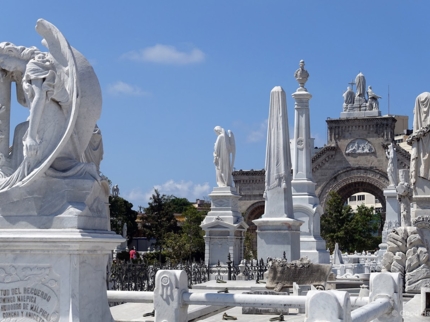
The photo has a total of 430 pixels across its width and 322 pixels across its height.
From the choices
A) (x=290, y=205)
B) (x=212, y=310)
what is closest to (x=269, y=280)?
(x=212, y=310)

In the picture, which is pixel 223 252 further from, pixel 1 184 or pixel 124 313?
pixel 1 184

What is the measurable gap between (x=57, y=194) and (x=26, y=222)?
15.6 inches

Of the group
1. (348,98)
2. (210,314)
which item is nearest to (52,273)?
(210,314)

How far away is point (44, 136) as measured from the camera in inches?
263

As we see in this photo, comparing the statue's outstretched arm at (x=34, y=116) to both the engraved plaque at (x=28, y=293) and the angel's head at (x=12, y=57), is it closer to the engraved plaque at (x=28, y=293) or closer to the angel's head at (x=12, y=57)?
the angel's head at (x=12, y=57)

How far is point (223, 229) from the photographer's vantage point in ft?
83.3

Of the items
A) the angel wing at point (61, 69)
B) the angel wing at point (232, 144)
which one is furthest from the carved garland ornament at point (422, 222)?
the angel wing at point (232, 144)

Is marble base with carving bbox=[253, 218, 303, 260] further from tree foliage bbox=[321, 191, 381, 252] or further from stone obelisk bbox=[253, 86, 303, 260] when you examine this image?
tree foliage bbox=[321, 191, 381, 252]

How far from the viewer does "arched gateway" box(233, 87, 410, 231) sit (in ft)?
231

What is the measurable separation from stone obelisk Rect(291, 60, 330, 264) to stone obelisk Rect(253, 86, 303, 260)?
139 inches

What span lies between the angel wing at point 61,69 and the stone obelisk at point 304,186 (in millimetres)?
18275

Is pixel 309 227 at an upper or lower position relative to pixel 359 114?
lower

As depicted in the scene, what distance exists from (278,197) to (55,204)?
14.8 meters

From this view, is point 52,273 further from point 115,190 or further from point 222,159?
point 115,190
